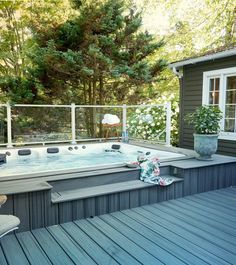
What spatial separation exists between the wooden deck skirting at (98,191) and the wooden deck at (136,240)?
11cm

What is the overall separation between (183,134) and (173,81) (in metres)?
5.78

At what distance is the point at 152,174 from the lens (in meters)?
3.55

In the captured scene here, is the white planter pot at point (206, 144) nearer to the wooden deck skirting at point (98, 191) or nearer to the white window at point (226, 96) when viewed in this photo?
the wooden deck skirting at point (98, 191)

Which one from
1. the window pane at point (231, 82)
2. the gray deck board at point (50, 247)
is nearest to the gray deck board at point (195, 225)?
the gray deck board at point (50, 247)

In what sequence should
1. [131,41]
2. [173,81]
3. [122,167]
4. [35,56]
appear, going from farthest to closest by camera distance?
[173,81]
[131,41]
[35,56]
[122,167]

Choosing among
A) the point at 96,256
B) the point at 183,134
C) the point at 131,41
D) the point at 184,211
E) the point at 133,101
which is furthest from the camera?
the point at 133,101

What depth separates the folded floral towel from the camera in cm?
343

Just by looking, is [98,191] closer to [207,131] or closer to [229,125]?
[207,131]

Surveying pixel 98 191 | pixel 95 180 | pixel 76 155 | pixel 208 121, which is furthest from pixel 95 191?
pixel 76 155

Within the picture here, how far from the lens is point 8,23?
1050cm

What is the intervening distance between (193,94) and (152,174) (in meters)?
3.26

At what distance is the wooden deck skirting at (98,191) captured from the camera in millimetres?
2576

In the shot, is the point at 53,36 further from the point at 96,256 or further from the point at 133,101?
the point at 96,256

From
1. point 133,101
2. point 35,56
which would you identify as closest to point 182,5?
point 133,101
